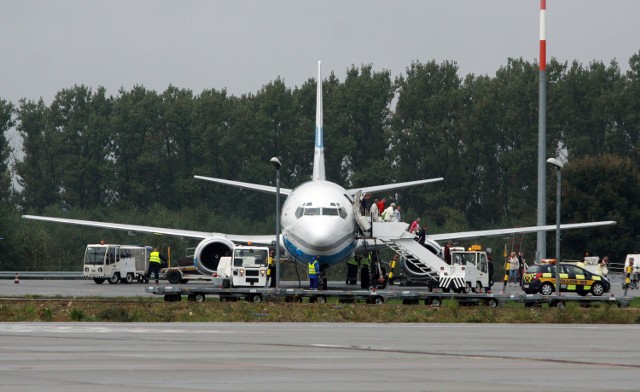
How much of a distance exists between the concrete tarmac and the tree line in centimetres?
7743

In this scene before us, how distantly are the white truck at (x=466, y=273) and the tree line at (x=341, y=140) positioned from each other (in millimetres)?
51595

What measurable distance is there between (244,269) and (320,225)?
3.37 meters

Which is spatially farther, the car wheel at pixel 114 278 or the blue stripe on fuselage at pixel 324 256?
the car wheel at pixel 114 278

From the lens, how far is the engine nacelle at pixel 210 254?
52969 millimetres

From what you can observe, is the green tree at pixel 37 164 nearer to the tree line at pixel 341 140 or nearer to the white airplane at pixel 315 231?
the tree line at pixel 341 140

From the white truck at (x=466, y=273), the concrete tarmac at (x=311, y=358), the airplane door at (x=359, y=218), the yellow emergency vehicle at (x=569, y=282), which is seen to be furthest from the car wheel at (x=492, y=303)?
the airplane door at (x=359, y=218)

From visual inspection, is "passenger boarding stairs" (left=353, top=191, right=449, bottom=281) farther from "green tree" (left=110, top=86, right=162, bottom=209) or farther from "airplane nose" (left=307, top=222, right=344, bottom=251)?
"green tree" (left=110, top=86, right=162, bottom=209)

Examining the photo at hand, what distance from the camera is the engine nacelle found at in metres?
53.0

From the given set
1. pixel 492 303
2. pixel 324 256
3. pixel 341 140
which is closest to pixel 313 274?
pixel 324 256

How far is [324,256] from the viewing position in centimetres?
4775

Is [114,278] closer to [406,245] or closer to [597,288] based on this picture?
[406,245]

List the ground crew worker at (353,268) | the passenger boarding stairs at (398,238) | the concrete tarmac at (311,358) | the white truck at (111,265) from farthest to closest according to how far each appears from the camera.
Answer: the white truck at (111,265) → the ground crew worker at (353,268) → the passenger boarding stairs at (398,238) → the concrete tarmac at (311,358)

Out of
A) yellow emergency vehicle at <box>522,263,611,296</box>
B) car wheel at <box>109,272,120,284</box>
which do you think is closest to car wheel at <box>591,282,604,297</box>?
yellow emergency vehicle at <box>522,263,611,296</box>

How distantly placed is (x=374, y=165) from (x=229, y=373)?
9485cm
